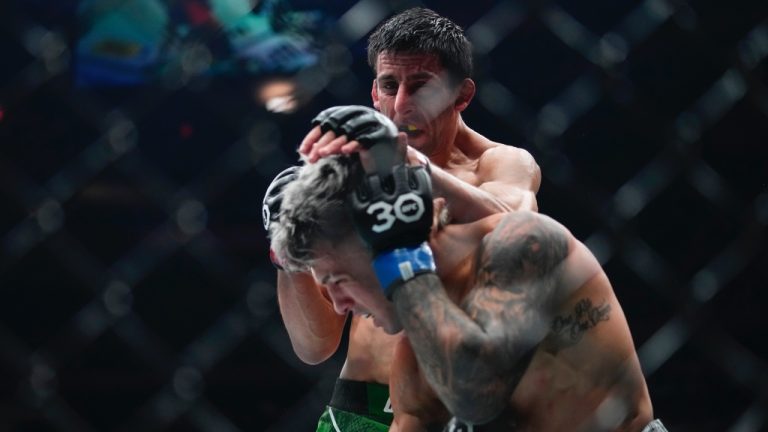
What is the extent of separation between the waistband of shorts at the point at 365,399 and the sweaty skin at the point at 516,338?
537 mm

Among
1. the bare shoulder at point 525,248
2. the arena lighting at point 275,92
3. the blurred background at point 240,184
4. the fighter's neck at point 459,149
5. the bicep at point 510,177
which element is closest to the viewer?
the bare shoulder at point 525,248

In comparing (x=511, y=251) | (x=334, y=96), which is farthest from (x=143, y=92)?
(x=511, y=251)

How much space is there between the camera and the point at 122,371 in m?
4.22

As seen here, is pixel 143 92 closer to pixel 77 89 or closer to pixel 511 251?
pixel 77 89

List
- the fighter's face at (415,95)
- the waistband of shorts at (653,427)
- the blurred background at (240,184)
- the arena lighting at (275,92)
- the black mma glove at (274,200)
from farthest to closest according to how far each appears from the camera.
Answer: the arena lighting at (275,92), the blurred background at (240,184), the fighter's face at (415,95), the black mma glove at (274,200), the waistband of shorts at (653,427)

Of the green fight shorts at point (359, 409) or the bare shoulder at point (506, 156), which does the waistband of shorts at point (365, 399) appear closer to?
the green fight shorts at point (359, 409)

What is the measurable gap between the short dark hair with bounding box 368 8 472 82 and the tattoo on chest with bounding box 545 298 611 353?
35.0 inches

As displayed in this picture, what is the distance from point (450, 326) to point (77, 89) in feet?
8.37

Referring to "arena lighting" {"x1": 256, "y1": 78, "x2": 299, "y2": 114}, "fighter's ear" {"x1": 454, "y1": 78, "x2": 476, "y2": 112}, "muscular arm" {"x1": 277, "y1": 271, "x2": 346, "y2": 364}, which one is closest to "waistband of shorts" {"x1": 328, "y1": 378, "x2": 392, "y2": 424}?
"muscular arm" {"x1": 277, "y1": 271, "x2": 346, "y2": 364}

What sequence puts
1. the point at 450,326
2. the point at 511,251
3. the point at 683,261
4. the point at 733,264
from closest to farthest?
the point at 450,326, the point at 511,251, the point at 733,264, the point at 683,261

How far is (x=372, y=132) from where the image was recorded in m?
1.63

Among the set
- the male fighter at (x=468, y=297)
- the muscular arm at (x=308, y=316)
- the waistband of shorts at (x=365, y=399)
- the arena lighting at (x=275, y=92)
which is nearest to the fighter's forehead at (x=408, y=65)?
the muscular arm at (x=308, y=316)

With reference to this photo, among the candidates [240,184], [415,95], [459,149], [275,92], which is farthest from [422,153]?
[240,184]

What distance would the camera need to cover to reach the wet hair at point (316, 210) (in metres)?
1.70
